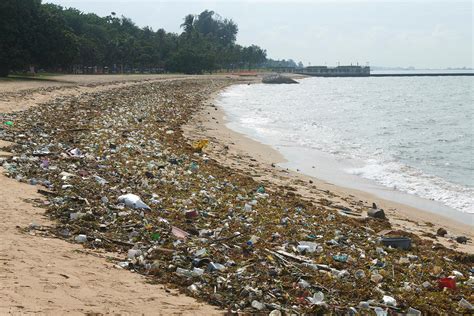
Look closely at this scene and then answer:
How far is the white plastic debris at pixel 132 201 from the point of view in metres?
7.50

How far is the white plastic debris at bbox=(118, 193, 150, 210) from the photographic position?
295 inches

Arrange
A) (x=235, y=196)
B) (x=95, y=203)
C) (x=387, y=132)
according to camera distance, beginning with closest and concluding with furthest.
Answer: (x=95, y=203) → (x=235, y=196) → (x=387, y=132)

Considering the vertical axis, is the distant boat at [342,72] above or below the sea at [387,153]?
above

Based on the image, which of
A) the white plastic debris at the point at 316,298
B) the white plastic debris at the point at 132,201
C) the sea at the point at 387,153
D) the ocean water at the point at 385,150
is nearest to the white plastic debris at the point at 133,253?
the white plastic debris at the point at 132,201

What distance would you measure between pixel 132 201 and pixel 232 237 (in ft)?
6.49

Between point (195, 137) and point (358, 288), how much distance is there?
1347 cm

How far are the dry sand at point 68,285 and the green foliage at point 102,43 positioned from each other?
41.3 m

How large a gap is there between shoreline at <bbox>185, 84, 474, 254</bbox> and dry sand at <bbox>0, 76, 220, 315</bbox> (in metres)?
5.63

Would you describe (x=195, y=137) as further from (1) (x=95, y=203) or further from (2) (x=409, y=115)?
(2) (x=409, y=115)

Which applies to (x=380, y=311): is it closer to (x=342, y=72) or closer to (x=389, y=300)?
(x=389, y=300)

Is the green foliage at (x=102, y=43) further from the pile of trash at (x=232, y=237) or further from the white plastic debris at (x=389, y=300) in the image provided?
the white plastic debris at (x=389, y=300)

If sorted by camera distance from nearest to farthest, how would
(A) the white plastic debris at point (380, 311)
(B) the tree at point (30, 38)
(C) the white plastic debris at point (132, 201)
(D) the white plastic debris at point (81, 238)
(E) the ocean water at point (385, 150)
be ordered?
(A) the white plastic debris at point (380, 311) < (D) the white plastic debris at point (81, 238) < (C) the white plastic debris at point (132, 201) < (E) the ocean water at point (385, 150) < (B) the tree at point (30, 38)

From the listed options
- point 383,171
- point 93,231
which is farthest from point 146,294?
point 383,171

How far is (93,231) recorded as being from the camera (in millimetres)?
6184
